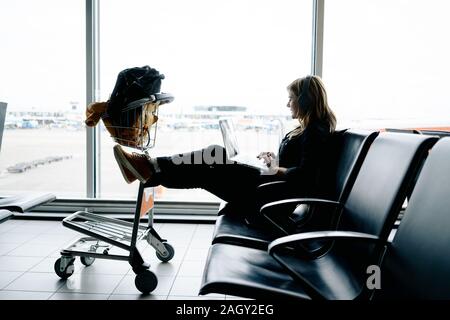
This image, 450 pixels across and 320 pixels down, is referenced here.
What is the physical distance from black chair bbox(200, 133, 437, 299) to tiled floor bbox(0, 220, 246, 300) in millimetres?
730

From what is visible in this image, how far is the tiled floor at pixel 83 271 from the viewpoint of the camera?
2182 millimetres

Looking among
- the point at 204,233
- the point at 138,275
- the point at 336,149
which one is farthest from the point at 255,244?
the point at 204,233

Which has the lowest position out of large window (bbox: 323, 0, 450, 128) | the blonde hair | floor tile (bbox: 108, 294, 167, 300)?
floor tile (bbox: 108, 294, 167, 300)

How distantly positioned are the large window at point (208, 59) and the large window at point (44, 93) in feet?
0.83

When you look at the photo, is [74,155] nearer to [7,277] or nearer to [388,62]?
[7,277]

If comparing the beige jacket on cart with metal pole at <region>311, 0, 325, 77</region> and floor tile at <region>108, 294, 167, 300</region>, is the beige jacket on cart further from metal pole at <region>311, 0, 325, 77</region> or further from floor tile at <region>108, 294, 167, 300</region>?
metal pole at <region>311, 0, 325, 77</region>

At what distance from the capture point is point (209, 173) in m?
2.35

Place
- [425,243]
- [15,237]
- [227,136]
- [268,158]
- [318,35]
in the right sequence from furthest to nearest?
[318,35]
[15,237]
[227,136]
[268,158]
[425,243]

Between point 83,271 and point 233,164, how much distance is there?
1159mm

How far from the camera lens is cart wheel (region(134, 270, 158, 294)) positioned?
2182 millimetres

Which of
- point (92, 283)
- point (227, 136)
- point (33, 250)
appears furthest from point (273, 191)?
point (33, 250)

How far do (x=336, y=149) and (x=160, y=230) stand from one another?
6.22 feet
